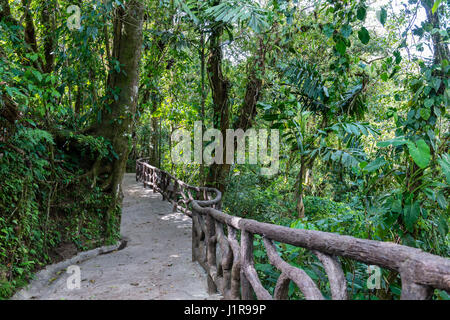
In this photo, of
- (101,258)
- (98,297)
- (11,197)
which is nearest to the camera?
(98,297)

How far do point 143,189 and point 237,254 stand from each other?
11.0m

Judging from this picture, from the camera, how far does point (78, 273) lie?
4367mm

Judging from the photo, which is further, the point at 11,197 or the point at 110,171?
the point at 110,171

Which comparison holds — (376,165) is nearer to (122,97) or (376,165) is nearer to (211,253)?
(211,253)

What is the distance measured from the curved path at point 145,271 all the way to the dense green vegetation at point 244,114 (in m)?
0.46

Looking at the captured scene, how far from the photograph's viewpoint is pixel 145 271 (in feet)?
14.8

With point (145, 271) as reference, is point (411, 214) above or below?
above

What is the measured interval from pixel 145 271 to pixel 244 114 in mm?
4466

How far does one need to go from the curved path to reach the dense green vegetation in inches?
18.3

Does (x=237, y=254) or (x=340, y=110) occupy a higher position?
(x=340, y=110)

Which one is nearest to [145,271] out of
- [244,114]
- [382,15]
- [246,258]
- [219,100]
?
[246,258]

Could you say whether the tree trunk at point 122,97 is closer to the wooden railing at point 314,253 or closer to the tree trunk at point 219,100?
the tree trunk at point 219,100

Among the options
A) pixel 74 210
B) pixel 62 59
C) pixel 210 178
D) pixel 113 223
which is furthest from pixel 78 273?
pixel 210 178
